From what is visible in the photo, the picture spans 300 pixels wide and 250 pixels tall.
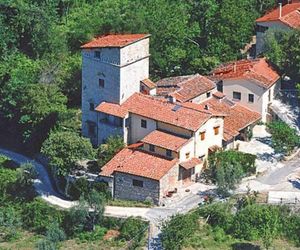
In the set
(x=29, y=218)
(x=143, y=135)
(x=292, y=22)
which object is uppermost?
(x=292, y=22)

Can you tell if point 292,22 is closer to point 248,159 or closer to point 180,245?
point 248,159

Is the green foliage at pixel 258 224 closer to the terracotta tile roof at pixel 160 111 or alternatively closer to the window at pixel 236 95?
the terracotta tile roof at pixel 160 111

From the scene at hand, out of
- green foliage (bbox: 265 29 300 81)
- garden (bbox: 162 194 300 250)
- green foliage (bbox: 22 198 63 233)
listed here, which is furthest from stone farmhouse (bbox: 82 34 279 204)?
green foliage (bbox: 22 198 63 233)

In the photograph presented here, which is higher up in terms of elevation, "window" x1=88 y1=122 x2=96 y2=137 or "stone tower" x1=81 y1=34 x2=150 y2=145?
"stone tower" x1=81 y1=34 x2=150 y2=145

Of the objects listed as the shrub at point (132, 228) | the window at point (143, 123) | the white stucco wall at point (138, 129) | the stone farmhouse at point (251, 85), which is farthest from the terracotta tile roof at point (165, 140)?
the stone farmhouse at point (251, 85)

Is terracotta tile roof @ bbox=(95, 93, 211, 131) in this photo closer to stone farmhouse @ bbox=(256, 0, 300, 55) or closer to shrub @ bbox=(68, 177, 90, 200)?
shrub @ bbox=(68, 177, 90, 200)

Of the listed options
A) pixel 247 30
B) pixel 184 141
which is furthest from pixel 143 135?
pixel 247 30
